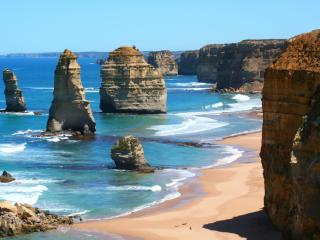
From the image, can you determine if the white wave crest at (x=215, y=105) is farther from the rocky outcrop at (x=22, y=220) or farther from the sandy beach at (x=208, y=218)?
the rocky outcrop at (x=22, y=220)

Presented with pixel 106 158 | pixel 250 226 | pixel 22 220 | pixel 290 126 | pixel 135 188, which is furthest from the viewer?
pixel 106 158

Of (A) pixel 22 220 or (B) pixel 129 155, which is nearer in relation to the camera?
(A) pixel 22 220

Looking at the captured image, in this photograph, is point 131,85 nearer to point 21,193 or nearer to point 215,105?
point 215,105

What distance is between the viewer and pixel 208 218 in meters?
31.0

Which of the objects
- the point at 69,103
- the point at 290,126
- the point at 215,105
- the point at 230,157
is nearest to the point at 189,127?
the point at 69,103

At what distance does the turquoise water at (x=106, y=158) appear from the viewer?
3575 cm

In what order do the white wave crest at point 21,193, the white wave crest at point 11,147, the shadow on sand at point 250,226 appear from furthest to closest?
the white wave crest at point 11,147
the white wave crest at point 21,193
the shadow on sand at point 250,226

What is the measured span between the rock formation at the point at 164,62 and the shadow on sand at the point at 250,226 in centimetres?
15670

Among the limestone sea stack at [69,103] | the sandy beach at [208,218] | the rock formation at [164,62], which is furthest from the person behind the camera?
the rock formation at [164,62]

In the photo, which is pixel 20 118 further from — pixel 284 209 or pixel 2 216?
pixel 284 209

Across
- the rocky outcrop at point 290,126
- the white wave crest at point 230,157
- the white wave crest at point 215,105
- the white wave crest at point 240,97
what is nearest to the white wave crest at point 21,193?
the rocky outcrop at point 290,126

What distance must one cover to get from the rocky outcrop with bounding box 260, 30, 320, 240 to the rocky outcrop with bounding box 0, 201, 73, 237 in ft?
29.8

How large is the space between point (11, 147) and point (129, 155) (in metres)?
15.3

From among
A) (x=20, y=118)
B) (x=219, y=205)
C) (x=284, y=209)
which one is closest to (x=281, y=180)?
(x=284, y=209)
